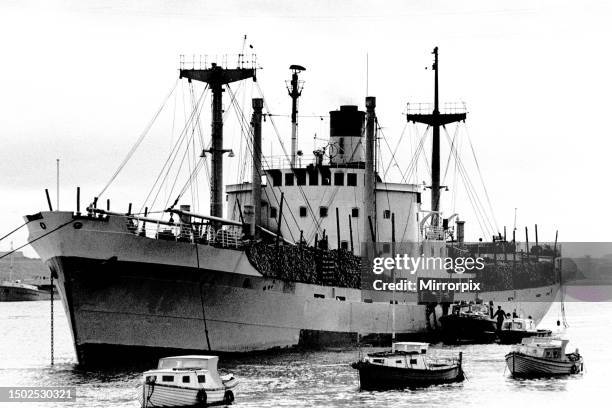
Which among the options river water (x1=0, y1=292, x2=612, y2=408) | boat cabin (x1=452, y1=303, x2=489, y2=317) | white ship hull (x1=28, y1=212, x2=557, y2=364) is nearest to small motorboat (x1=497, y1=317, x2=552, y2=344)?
boat cabin (x1=452, y1=303, x2=489, y2=317)

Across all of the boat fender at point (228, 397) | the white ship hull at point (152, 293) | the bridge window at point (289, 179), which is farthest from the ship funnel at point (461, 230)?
the boat fender at point (228, 397)

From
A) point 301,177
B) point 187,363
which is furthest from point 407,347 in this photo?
point 301,177

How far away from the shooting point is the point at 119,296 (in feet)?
130

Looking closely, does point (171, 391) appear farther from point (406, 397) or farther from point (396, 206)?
point (396, 206)

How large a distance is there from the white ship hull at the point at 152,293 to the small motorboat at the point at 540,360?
950cm

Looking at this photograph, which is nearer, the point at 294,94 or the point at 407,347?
the point at 407,347

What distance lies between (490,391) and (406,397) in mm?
3671

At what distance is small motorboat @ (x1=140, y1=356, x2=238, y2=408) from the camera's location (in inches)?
1242

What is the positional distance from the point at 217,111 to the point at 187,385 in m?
15.5

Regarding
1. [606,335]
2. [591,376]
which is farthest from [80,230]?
[606,335]

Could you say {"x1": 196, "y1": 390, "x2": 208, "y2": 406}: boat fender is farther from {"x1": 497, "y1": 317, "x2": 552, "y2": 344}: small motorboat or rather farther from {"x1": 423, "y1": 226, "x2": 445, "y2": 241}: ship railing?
{"x1": 423, "y1": 226, "x2": 445, "y2": 241}: ship railing

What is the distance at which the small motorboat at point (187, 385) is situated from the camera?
31547mm

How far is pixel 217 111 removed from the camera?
45000 millimetres

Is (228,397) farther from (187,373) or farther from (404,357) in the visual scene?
(404,357)
